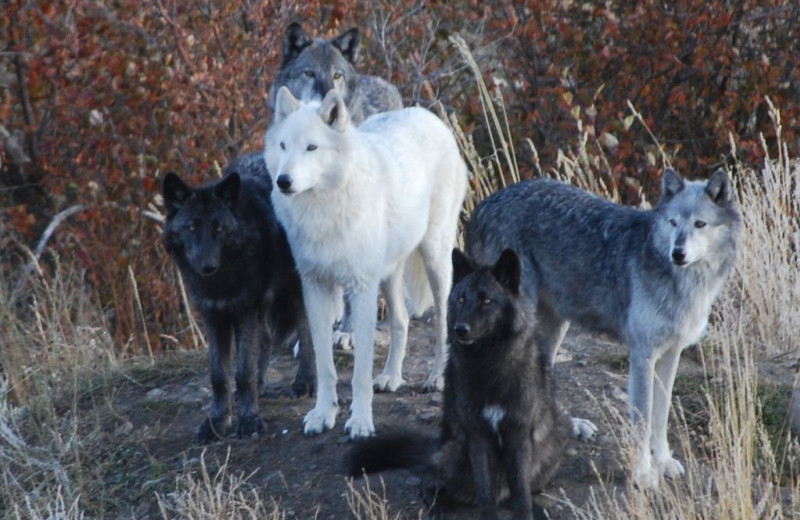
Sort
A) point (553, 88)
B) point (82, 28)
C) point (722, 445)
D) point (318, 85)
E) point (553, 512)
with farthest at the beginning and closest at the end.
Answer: point (553, 88), point (82, 28), point (318, 85), point (553, 512), point (722, 445)

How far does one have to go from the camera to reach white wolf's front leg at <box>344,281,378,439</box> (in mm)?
6312

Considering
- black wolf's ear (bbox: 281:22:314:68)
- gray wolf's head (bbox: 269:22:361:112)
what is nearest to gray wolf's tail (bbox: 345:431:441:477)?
gray wolf's head (bbox: 269:22:361:112)

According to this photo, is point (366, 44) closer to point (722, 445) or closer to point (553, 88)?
point (553, 88)

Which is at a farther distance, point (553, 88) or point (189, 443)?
point (553, 88)

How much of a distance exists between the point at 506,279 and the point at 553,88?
5.30 meters

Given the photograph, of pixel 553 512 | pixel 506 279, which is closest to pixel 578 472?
pixel 553 512

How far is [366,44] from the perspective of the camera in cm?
1098

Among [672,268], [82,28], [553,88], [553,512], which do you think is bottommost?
[553,512]

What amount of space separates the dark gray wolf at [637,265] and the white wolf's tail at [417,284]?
652 mm

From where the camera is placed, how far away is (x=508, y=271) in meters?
5.43

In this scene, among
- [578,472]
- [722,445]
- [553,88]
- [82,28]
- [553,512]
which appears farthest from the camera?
[553,88]

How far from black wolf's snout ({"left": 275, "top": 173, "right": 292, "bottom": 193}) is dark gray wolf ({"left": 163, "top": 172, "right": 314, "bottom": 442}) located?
20.2 inches

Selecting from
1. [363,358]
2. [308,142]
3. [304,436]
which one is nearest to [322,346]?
[363,358]

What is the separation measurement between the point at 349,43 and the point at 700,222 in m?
3.78
